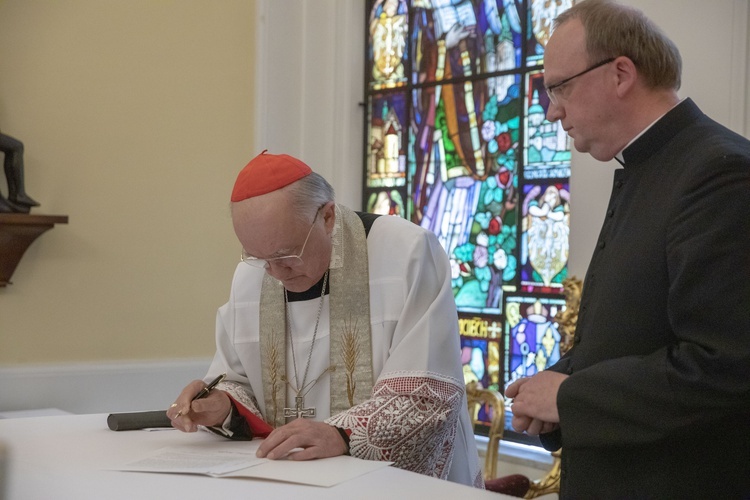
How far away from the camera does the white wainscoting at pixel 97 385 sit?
4934 mm

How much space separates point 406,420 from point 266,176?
0.89m

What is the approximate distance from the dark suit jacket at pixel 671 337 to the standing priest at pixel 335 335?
587 millimetres

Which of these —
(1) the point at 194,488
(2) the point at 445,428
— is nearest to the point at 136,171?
(2) the point at 445,428

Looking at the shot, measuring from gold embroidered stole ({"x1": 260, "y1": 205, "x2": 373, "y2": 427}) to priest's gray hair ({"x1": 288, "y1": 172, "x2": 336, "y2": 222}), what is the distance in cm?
17

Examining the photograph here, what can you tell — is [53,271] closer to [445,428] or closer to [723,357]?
[445,428]

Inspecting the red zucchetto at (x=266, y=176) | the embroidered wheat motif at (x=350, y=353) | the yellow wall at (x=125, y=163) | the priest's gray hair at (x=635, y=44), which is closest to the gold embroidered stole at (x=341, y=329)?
the embroidered wheat motif at (x=350, y=353)

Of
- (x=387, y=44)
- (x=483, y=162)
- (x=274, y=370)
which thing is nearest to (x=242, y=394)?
(x=274, y=370)

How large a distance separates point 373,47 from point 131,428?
3.96m

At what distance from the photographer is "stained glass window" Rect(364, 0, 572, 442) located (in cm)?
516

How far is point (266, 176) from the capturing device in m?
2.99

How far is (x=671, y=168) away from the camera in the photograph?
2.27 meters

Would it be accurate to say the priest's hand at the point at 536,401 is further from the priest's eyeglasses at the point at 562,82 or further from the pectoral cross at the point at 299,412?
the pectoral cross at the point at 299,412

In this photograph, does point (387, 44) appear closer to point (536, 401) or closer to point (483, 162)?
point (483, 162)

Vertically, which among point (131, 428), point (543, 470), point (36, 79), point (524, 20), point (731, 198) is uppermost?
Result: point (524, 20)
